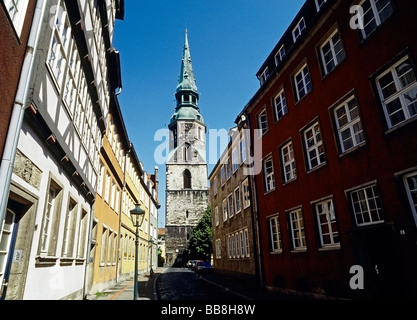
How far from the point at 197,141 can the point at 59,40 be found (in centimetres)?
6216

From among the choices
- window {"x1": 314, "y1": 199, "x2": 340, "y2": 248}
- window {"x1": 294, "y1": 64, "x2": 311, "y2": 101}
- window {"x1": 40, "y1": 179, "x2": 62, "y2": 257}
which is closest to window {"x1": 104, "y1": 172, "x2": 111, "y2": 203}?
window {"x1": 40, "y1": 179, "x2": 62, "y2": 257}

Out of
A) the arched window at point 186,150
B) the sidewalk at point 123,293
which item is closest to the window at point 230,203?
the sidewalk at point 123,293

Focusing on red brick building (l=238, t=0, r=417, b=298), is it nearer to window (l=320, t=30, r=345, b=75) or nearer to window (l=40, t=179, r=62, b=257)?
window (l=320, t=30, r=345, b=75)

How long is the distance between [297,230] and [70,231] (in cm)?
933

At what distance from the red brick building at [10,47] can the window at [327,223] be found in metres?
10.3

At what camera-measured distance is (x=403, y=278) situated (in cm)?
769

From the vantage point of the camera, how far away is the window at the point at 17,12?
4.71m

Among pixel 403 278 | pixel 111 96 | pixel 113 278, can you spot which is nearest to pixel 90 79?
pixel 111 96

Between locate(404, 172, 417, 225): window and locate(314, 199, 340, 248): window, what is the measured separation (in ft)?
10.5

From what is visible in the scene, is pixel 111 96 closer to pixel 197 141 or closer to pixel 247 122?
pixel 247 122

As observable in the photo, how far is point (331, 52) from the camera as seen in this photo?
11398 mm

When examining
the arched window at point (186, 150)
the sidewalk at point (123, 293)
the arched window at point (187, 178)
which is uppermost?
the arched window at point (186, 150)

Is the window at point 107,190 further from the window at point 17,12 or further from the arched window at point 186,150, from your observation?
the arched window at point 186,150

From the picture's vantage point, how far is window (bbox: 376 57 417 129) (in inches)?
308
